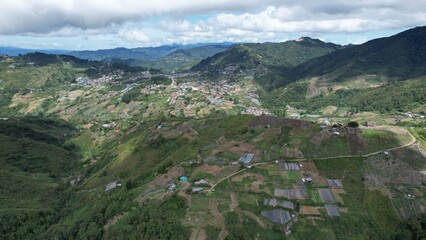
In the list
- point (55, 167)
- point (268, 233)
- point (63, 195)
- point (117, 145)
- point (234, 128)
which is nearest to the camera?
point (268, 233)

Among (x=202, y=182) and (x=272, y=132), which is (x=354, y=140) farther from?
(x=202, y=182)

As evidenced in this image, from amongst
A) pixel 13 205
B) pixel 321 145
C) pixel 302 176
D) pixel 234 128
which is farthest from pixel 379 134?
pixel 13 205

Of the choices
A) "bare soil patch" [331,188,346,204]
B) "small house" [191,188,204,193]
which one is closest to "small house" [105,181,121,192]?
"small house" [191,188,204,193]

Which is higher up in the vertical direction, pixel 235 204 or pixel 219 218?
pixel 235 204

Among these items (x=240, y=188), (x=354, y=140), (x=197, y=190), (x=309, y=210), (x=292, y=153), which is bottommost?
(x=309, y=210)

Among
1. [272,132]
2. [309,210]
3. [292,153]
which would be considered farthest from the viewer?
[272,132]

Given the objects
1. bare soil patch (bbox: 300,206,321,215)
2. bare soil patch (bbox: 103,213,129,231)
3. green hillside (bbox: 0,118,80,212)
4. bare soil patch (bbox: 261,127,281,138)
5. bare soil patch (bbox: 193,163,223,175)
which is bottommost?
green hillside (bbox: 0,118,80,212)

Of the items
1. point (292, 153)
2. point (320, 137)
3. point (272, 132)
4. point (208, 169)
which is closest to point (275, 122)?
point (272, 132)

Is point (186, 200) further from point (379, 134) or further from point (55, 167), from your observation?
point (55, 167)

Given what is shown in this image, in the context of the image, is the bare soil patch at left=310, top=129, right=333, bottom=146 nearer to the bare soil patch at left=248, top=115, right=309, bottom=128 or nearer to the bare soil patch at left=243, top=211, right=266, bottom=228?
the bare soil patch at left=248, top=115, right=309, bottom=128

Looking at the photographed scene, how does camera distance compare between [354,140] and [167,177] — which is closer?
[167,177]

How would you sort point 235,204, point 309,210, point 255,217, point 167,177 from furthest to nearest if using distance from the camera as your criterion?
point 167,177 < point 235,204 < point 309,210 < point 255,217
